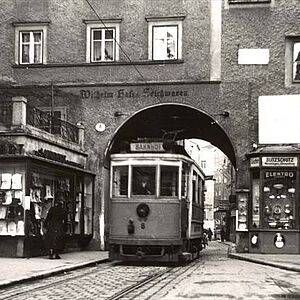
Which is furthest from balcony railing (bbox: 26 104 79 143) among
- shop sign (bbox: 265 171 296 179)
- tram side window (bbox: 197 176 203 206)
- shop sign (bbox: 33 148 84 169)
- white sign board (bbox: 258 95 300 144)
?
shop sign (bbox: 265 171 296 179)

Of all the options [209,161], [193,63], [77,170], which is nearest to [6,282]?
[77,170]

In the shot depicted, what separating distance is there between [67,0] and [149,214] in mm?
12256

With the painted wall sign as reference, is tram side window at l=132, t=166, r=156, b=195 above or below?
below

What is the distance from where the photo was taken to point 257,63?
27.2 meters

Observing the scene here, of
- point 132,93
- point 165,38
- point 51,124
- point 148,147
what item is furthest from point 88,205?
point 148,147

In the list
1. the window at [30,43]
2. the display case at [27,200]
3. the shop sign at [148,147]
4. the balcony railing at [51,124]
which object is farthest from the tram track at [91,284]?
the window at [30,43]

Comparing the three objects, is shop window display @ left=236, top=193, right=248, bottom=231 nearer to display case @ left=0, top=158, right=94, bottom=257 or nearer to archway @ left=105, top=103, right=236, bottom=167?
archway @ left=105, top=103, right=236, bottom=167

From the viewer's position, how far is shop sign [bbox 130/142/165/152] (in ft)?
65.4

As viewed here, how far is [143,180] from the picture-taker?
64.7 feet

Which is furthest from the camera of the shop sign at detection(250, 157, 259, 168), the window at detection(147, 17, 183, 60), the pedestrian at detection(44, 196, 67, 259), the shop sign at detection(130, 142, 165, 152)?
the window at detection(147, 17, 183, 60)

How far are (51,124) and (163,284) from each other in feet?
36.5

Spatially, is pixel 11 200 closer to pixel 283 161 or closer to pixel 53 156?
pixel 53 156

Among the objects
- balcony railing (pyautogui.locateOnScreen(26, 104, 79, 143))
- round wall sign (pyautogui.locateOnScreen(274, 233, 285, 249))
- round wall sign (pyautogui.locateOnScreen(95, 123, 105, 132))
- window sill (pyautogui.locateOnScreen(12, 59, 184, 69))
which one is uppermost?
window sill (pyautogui.locateOnScreen(12, 59, 184, 69))

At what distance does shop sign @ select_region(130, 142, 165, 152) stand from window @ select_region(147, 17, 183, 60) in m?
8.32
